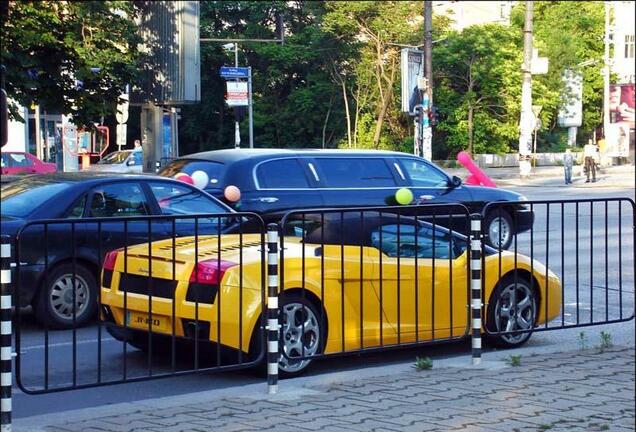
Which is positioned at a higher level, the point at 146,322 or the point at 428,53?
the point at 428,53

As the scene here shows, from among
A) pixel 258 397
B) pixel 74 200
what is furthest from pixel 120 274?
pixel 74 200

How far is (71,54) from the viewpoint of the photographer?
64.3 feet

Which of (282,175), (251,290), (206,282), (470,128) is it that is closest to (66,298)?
(206,282)

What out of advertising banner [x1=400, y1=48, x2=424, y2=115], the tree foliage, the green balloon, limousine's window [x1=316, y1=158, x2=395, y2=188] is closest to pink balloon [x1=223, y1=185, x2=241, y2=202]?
limousine's window [x1=316, y1=158, x2=395, y2=188]

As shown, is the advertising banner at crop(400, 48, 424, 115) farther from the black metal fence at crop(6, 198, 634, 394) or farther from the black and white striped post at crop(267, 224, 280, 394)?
the black and white striped post at crop(267, 224, 280, 394)

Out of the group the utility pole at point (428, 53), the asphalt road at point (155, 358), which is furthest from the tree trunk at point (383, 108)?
the asphalt road at point (155, 358)

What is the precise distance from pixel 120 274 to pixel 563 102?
181ft

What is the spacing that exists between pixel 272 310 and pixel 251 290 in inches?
20.7

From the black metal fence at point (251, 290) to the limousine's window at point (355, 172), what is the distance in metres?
5.54

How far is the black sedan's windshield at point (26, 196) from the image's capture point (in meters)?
10.3

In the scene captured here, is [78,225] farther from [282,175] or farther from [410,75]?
[410,75]

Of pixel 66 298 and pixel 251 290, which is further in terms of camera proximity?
pixel 66 298

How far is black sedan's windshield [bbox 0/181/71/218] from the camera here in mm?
10312

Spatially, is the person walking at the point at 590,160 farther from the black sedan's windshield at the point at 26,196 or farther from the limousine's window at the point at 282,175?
the black sedan's windshield at the point at 26,196
